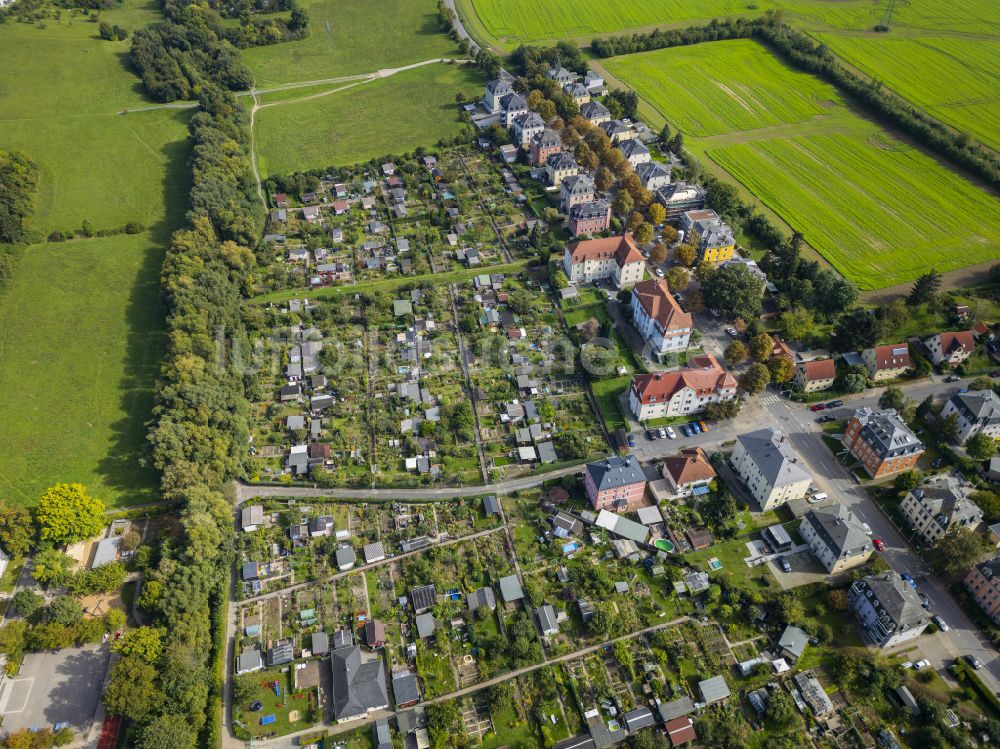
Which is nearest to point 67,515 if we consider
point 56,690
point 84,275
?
point 56,690

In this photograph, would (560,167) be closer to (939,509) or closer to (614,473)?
(614,473)

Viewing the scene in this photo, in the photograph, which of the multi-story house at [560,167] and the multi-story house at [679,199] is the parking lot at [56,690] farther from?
the multi-story house at [679,199]

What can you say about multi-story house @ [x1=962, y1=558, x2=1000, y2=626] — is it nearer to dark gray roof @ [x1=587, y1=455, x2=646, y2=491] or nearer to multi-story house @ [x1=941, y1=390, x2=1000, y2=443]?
multi-story house @ [x1=941, y1=390, x2=1000, y2=443]

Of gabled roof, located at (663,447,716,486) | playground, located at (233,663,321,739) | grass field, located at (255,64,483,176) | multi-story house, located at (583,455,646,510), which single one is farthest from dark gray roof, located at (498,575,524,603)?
grass field, located at (255,64,483,176)

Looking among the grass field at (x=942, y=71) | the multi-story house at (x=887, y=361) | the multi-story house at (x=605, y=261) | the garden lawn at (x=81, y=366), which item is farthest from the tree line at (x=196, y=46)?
the multi-story house at (x=887, y=361)

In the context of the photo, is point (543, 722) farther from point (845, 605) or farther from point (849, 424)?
point (849, 424)

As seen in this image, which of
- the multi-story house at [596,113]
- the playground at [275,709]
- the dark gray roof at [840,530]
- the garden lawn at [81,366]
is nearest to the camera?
the playground at [275,709]

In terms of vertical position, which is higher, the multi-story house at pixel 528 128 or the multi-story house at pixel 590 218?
the multi-story house at pixel 528 128
